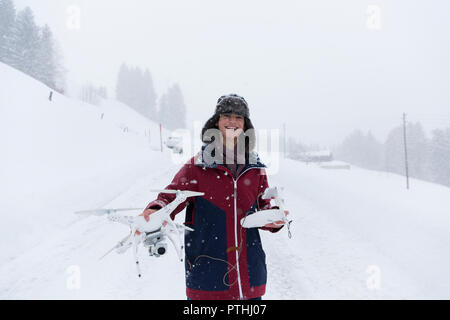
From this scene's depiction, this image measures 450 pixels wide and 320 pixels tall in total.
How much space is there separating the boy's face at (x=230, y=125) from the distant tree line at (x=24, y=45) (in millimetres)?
35911

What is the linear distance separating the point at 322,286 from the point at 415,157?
57051mm

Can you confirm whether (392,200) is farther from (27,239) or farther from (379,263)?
(27,239)

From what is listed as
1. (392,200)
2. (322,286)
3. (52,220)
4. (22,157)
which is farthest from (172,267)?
(22,157)

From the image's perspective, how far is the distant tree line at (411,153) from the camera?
126 ft

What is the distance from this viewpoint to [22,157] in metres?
7.38

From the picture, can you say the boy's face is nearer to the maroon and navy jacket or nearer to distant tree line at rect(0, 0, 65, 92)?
the maroon and navy jacket

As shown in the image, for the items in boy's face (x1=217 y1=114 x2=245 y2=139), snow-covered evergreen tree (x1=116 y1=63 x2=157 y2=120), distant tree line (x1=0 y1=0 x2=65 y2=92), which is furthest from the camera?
snow-covered evergreen tree (x1=116 y1=63 x2=157 y2=120)

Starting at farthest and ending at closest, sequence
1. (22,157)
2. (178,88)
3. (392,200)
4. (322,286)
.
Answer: (178,88) < (22,157) < (392,200) < (322,286)

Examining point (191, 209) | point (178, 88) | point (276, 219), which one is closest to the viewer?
point (276, 219)

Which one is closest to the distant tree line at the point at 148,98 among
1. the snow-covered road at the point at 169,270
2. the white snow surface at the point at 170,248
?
the white snow surface at the point at 170,248

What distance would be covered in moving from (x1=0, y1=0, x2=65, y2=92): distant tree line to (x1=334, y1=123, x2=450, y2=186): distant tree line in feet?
186

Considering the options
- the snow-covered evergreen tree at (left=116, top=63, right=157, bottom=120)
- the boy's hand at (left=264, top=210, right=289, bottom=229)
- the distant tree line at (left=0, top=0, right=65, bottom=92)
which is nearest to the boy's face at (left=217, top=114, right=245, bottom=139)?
the boy's hand at (left=264, top=210, right=289, bottom=229)

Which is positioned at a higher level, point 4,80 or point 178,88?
point 178,88

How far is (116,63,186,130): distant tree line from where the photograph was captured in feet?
195
